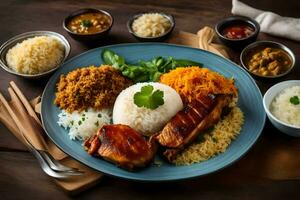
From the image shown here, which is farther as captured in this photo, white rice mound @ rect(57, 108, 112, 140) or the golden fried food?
the golden fried food

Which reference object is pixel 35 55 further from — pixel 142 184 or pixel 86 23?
pixel 142 184

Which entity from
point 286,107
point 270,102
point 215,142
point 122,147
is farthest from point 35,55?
point 286,107

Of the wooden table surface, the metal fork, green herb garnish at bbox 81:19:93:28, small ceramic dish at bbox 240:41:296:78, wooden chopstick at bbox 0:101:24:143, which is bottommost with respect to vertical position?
the wooden table surface

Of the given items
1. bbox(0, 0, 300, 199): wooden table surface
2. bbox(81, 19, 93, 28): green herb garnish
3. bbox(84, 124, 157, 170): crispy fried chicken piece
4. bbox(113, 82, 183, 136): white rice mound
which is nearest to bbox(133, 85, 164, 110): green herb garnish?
bbox(113, 82, 183, 136): white rice mound

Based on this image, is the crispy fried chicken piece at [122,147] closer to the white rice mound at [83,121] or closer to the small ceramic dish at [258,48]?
the white rice mound at [83,121]

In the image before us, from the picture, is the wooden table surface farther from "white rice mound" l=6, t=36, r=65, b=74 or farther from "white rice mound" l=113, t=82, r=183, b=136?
"white rice mound" l=113, t=82, r=183, b=136

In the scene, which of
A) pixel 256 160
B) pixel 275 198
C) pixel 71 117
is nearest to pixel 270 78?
pixel 256 160

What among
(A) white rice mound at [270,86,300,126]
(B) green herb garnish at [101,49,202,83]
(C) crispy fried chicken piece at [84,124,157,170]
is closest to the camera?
(C) crispy fried chicken piece at [84,124,157,170]
